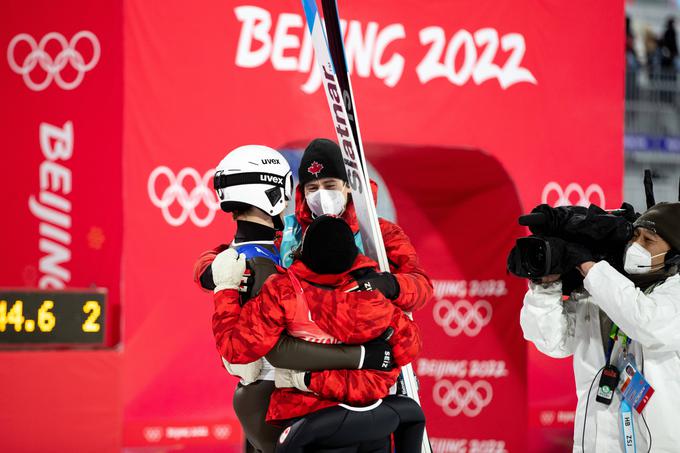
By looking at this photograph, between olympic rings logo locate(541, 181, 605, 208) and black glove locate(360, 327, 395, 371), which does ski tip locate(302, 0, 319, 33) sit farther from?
olympic rings logo locate(541, 181, 605, 208)

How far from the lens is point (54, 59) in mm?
5332

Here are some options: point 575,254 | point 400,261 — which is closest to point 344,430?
point 400,261

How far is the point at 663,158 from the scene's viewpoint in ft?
39.1

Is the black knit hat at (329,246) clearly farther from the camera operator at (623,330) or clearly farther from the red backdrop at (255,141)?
the red backdrop at (255,141)

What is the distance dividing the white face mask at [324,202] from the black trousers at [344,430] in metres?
0.80

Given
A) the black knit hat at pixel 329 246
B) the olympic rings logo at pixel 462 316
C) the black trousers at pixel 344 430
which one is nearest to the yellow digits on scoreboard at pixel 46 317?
the olympic rings logo at pixel 462 316

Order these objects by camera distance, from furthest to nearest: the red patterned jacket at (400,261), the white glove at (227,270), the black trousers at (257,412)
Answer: the black trousers at (257,412) → the red patterned jacket at (400,261) → the white glove at (227,270)

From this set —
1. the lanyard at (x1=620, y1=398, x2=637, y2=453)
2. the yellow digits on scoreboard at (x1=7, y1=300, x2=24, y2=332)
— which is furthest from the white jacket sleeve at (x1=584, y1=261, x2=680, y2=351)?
the yellow digits on scoreboard at (x1=7, y1=300, x2=24, y2=332)

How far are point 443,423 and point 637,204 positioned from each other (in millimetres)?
6215

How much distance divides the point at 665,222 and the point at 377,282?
114 centimetres

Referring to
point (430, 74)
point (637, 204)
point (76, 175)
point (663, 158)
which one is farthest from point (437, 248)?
point (663, 158)

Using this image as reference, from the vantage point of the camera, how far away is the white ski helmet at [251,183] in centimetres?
288

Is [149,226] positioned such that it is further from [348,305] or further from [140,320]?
[348,305]

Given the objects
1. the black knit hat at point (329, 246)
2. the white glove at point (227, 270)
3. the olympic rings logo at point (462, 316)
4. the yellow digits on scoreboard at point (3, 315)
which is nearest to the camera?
the black knit hat at point (329, 246)
